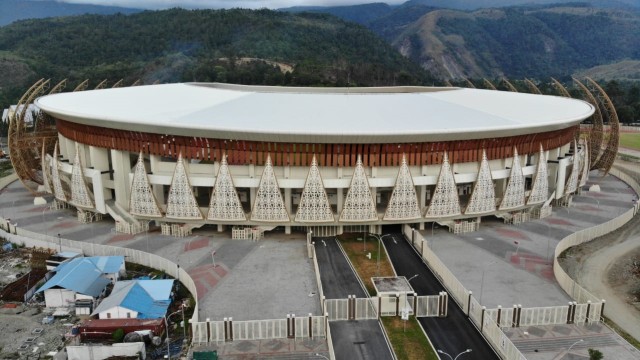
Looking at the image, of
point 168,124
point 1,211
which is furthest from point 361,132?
point 1,211

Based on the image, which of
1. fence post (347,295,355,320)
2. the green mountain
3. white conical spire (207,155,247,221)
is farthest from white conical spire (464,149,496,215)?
the green mountain

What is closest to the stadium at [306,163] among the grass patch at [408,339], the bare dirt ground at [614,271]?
the bare dirt ground at [614,271]

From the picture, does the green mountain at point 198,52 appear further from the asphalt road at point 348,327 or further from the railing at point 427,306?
the railing at point 427,306

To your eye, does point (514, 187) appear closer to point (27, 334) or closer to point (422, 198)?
point (422, 198)

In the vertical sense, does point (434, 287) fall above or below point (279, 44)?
below

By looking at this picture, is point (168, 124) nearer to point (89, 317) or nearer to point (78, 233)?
point (78, 233)

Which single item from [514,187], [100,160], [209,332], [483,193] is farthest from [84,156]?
[514,187]

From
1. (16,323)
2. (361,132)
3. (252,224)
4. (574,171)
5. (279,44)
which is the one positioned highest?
(279,44)
